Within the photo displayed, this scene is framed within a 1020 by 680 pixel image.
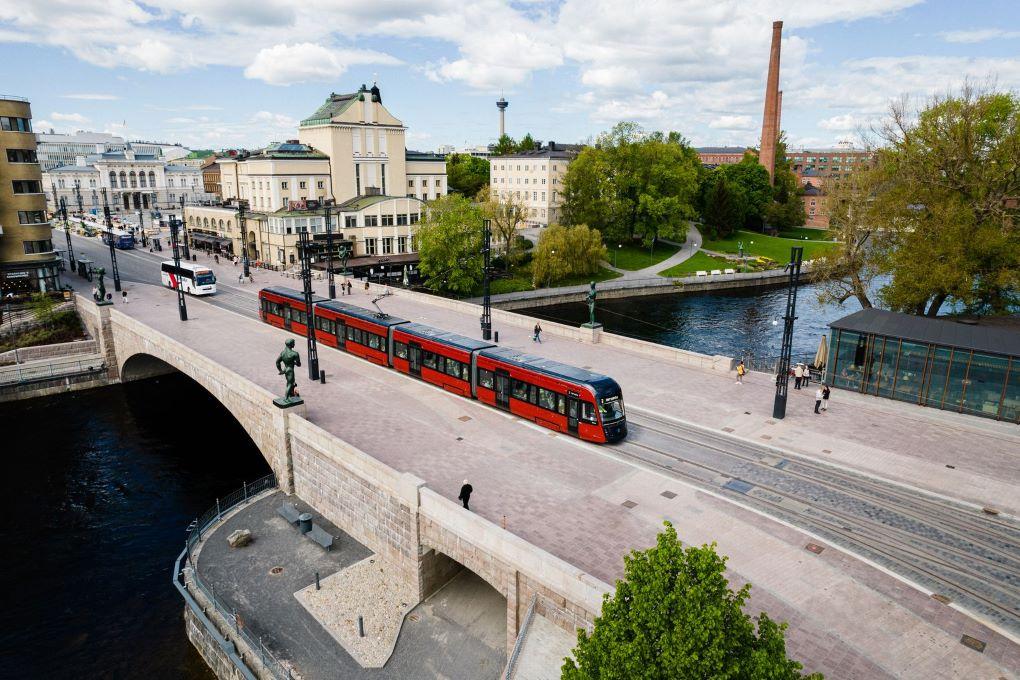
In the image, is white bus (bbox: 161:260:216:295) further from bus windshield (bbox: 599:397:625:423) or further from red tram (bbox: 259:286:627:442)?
bus windshield (bbox: 599:397:625:423)

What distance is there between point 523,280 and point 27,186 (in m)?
50.0

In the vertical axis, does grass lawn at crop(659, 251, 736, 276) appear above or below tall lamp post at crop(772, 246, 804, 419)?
below

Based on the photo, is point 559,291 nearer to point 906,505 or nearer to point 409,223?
point 409,223

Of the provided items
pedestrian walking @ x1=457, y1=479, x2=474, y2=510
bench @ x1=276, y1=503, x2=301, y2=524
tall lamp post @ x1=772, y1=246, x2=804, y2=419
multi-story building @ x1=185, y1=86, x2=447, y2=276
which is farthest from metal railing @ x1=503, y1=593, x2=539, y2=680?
multi-story building @ x1=185, y1=86, x2=447, y2=276

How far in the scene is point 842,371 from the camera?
100 feet

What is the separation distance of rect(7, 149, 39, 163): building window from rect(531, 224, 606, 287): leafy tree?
50.3 meters

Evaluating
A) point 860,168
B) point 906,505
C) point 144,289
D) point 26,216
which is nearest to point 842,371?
point 906,505

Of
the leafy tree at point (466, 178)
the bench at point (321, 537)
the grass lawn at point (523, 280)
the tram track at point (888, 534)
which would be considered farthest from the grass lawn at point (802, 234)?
the bench at point (321, 537)

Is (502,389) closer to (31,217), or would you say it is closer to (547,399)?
(547,399)

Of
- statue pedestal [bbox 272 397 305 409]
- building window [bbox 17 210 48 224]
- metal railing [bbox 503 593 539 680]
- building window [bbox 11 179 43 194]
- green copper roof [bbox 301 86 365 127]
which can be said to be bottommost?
metal railing [bbox 503 593 539 680]

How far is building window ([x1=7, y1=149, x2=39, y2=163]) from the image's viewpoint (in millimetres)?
54781

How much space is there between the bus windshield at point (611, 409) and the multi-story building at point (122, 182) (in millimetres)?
146883

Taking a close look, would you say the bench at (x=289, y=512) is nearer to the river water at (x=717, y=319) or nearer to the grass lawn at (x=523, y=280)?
the river water at (x=717, y=319)

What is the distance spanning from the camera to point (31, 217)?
5709 centimetres
